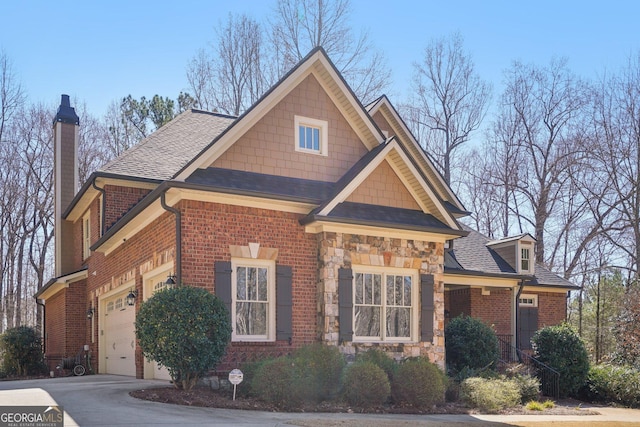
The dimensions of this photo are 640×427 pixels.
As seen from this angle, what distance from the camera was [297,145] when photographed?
15.3 m

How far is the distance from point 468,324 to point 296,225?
5.92m

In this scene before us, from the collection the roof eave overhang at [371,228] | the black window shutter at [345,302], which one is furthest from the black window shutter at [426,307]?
the black window shutter at [345,302]

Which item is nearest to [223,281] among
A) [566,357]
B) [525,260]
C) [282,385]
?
[282,385]

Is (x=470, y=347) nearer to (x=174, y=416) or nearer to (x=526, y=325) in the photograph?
(x=526, y=325)

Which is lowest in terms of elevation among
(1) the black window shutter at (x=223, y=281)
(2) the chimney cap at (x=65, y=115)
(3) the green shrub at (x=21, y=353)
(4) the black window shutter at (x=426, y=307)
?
(3) the green shrub at (x=21, y=353)

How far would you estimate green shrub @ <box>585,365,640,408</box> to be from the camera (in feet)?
55.6

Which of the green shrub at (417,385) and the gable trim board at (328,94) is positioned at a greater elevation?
the gable trim board at (328,94)

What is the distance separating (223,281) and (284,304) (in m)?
1.42

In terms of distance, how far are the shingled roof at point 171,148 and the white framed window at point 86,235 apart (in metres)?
3.85

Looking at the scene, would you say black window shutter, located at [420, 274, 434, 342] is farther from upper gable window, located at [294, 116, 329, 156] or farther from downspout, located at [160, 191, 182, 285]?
downspout, located at [160, 191, 182, 285]

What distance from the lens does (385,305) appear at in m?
14.7

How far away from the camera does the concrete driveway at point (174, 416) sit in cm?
918

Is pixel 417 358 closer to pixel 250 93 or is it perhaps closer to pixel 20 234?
pixel 250 93

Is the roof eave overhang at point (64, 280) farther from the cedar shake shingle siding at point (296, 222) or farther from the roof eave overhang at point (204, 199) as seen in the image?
the roof eave overhang at point (204, 199)
